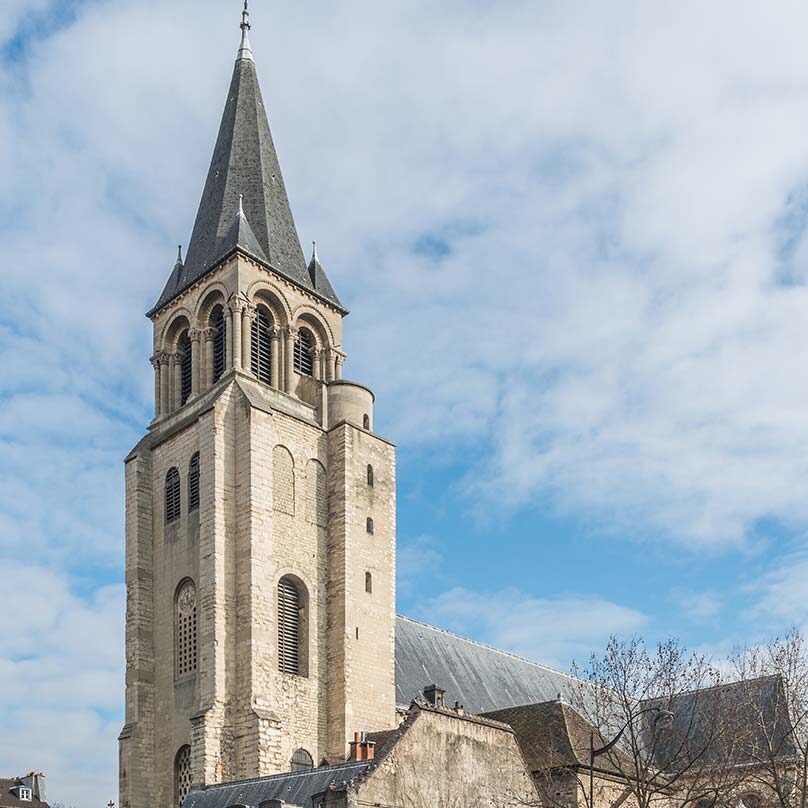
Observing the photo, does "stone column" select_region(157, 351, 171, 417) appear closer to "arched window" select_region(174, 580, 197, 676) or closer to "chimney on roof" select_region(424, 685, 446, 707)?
"arched window" select_region(174, 580, 197, 676)

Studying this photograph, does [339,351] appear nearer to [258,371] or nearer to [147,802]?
[258,371]

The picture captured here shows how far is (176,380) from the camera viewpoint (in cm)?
4034

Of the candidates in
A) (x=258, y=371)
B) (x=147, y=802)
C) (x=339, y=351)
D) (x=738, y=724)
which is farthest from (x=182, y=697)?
(x=738, y=724)

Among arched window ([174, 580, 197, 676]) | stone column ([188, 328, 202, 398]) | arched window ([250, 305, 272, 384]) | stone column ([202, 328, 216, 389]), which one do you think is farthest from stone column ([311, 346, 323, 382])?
arched window ([174, 580, 197, 676])

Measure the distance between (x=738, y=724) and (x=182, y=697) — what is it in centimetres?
1586

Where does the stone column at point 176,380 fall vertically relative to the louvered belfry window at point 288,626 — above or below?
above

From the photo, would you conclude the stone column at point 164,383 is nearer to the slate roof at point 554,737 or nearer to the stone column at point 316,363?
the stone column at point 316,363

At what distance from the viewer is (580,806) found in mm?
28500

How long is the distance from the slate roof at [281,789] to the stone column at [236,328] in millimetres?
15856

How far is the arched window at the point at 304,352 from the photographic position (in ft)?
132

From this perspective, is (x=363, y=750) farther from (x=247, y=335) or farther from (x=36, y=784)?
(x=36, y=784)

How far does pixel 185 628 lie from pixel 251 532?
12.3 ft

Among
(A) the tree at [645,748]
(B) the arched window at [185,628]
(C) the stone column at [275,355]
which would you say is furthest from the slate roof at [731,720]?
(C) the stone column at [275,355]

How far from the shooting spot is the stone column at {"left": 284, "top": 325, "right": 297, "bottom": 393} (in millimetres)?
38938
